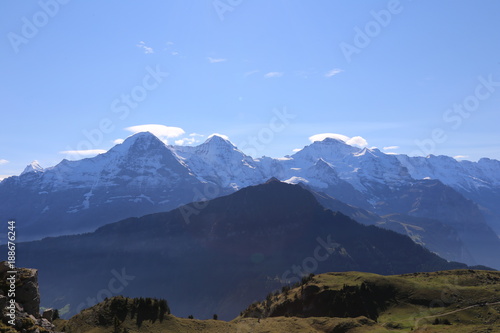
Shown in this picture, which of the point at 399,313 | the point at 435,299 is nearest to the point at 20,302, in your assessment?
the point at 399,313

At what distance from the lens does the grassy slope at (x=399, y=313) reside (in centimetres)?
7950

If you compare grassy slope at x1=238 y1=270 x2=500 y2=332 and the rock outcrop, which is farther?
grassy slope at x1=238 y1=270 x2=500 y2=332

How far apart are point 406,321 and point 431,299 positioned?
18.5 m

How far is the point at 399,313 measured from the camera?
107625 millimetres

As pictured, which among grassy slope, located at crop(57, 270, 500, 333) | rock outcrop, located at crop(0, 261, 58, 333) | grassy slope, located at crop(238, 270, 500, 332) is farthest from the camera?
grassy slope, located at crop(238, 270, 500, 332)

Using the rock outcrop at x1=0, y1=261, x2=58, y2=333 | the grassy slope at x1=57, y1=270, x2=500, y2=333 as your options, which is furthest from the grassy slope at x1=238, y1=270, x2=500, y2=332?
the rock outcrop at x1=0, y1=261, x2=58, y2=333

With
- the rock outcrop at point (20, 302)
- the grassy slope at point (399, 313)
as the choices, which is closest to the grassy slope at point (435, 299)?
the grassy slope at point (399, 313)

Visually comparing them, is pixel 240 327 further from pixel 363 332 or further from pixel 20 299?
pixel 20 299

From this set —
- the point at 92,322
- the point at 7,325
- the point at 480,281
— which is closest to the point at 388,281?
the point at 480,281

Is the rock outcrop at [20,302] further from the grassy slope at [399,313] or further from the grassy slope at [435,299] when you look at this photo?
the grassy slope at [435,299]

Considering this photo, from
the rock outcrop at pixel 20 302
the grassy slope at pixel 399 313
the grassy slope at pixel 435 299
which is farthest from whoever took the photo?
the grassy slope at pixel 435 299

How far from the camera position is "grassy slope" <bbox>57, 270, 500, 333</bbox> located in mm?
79500

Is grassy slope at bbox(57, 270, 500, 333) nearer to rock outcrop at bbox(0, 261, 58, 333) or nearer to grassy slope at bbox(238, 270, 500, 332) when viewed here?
grassy slope at bbox(238, 270, 500, 332)

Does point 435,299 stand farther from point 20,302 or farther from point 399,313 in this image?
point 20,302
